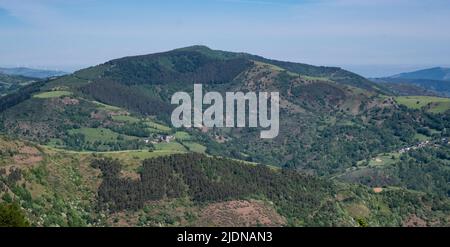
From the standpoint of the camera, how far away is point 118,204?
107500 mm

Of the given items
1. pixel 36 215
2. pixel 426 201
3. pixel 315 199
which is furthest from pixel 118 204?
pixel 426 201

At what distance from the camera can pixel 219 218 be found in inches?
4299

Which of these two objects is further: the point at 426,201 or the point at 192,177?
the point at 426,201

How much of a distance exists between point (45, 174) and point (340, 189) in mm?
71297

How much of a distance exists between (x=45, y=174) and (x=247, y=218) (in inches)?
1599

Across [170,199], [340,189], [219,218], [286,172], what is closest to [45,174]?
[170,199]

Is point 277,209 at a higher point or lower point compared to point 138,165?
lower
